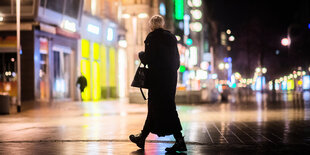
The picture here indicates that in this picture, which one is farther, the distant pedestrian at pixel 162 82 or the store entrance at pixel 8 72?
the store entrance at pixel 8 72

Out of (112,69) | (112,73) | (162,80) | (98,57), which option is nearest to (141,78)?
(162,80)

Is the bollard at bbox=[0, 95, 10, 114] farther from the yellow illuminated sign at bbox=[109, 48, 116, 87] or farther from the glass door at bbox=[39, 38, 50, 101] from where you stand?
the yellow illuminated sign at bbox=[109, 48, 116, 87]

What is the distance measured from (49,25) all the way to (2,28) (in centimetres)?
286

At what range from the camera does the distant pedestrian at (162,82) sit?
823 cm

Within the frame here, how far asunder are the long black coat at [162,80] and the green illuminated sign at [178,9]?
73.8 metres

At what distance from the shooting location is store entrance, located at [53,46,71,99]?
3491 cm

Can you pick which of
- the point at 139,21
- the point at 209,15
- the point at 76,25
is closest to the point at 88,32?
the point at 76,25

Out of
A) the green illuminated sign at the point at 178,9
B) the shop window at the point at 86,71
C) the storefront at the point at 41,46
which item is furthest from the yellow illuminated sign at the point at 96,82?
the green illuminated sign at the point at 178,9

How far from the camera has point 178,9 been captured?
83.6 metres

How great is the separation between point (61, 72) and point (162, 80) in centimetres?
2860

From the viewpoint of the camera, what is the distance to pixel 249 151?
26.4 ft

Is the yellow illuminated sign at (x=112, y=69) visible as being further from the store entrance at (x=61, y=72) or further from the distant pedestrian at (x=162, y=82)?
the distant pedestrian at (x=162, y=82)

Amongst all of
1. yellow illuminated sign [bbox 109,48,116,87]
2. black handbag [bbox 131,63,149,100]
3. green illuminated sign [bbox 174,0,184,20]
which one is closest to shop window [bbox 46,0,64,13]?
yellow illuminated sign [bbox 109,48,116,87]

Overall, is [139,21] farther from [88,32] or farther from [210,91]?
[210,91]
